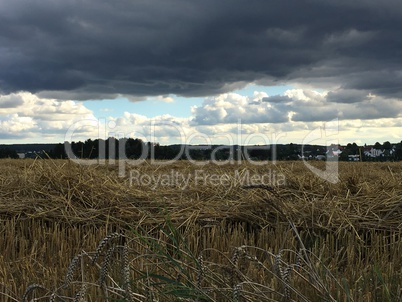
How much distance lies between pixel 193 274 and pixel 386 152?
16.2 meters

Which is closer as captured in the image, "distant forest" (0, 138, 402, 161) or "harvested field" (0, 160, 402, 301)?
"harvested field" (0, 160, 402, 301)

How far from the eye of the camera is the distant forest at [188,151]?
8367 millimetres

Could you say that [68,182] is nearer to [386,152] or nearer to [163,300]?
[163,300]

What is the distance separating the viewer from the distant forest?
329 inches

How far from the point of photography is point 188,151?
323 inches

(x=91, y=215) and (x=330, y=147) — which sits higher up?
(x=330, y=147)

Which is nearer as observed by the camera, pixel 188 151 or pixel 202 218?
pixel 202 218

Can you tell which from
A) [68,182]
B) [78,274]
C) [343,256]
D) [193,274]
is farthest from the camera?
[68,182]

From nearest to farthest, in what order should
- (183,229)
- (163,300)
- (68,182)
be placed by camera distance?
(163,300)
(183,229)
(68,182)

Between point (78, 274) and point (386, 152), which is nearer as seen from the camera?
point (78, 274)

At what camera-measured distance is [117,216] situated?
15.3 ft

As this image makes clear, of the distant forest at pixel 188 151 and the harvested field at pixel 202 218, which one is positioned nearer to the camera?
the harvested field at pixel 202 218

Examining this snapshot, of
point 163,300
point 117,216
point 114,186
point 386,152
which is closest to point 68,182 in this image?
point 114,186

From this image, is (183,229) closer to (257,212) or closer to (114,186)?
(257,212)
